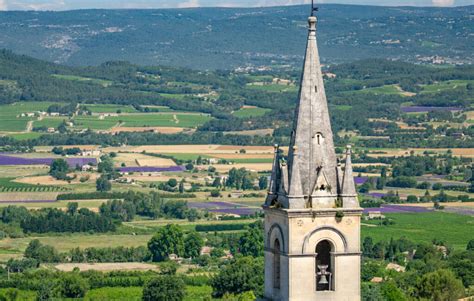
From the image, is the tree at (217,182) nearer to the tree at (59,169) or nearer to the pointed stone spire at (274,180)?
the tree at (59,169)

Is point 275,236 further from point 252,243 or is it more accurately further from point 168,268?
point 252,243

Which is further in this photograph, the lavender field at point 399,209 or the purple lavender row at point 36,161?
the purple lavender row at point 36,161

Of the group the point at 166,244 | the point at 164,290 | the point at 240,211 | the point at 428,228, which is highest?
the point at 164,290

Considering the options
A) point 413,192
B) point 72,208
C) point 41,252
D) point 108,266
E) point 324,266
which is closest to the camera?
point 324,266

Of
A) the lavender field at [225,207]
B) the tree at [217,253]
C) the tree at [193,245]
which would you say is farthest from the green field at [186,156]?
the tree at [217,253]

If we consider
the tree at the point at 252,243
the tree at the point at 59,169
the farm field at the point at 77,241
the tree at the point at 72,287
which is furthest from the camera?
the tree at the point at 59,169

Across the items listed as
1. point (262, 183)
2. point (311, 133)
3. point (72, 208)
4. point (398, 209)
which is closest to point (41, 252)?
point (72, 208)

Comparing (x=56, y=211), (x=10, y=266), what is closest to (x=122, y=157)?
(x=56, y=211)
